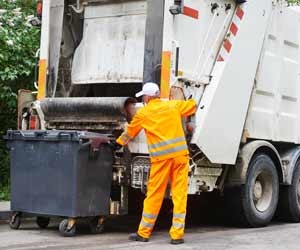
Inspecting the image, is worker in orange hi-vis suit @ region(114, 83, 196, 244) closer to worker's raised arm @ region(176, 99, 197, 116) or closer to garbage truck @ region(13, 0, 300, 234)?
worker's raised arm @ region(176, 99, 197, 116)

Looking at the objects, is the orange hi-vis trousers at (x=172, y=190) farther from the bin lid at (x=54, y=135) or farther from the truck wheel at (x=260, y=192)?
the truck wheel at (x=260, y=192)

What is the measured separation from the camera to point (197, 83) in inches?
277

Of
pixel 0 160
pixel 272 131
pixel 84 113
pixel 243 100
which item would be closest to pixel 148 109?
pixel 84 113

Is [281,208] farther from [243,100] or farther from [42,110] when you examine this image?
[42,110]

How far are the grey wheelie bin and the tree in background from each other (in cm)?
257

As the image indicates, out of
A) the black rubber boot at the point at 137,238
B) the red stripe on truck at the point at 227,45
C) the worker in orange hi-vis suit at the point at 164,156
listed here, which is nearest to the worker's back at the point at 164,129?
the worker in orange hi-vis suit at the point at 164,156

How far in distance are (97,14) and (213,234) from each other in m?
2.65

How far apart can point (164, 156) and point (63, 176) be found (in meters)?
0.96

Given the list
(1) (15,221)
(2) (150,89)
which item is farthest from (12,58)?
(2) (150,89)

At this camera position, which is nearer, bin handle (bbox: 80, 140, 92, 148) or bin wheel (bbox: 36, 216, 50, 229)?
bin handle (bbox: 80, 140, 92, 148)

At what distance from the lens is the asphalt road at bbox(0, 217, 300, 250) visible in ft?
20.6

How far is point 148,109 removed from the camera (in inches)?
259

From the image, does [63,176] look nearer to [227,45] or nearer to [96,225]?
[96,225]

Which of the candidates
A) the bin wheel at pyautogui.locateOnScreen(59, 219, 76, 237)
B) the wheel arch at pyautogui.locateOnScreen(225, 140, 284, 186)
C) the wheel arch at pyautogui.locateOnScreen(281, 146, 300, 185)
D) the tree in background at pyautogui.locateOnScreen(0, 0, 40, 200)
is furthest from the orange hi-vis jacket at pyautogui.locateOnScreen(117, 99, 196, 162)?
the tree in background at pyautogui.locateOnScreen(0, 0, 40, 200)
